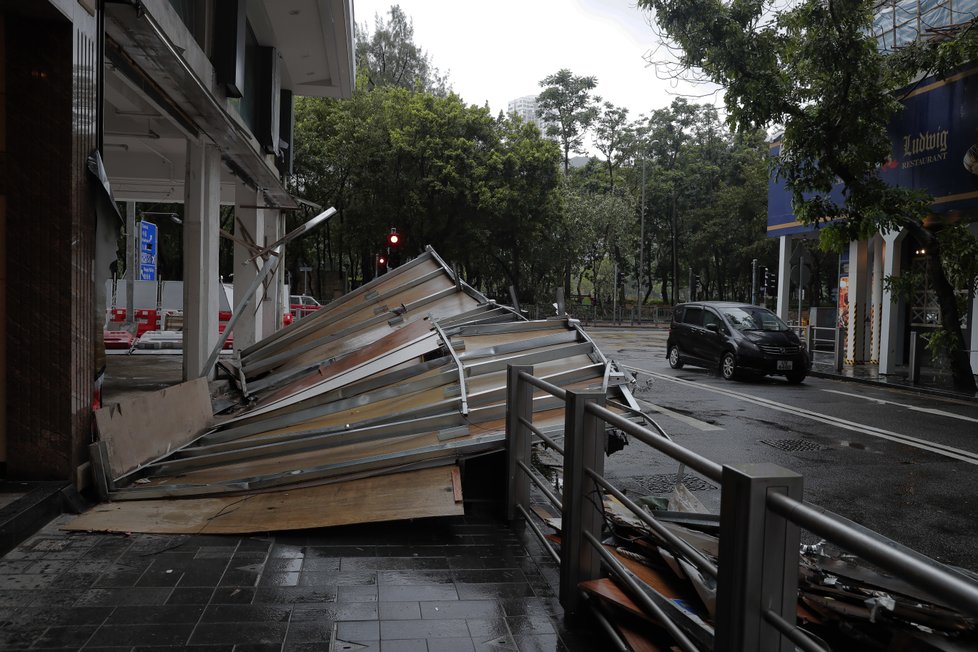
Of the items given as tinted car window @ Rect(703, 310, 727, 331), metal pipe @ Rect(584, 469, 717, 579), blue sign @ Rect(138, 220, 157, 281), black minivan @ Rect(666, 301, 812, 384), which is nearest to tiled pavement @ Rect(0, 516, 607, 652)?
metal pipe @ Rect(584, 469, 717, 579)

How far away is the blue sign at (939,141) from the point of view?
13969mm

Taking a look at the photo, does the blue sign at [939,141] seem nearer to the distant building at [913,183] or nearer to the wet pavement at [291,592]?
the distant building at [913,183]

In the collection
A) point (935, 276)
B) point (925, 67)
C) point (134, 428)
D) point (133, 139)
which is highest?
point (925, 67)

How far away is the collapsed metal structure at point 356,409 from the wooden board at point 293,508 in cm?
10

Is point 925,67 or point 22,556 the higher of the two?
point 925,67

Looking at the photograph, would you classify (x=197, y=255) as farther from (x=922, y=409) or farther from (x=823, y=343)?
(x=823, y=343)

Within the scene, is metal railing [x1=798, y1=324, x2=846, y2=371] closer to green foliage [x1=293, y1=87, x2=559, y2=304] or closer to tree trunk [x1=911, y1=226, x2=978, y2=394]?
tree trunk [x1=911, y1=226, x2=978, y2=394]

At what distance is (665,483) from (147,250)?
48.7 feet

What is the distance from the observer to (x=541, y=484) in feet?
13.3

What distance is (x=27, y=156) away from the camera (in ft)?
14.3

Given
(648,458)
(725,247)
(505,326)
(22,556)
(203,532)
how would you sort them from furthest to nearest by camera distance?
(725,247)
(648,458)
(505,326)
(203,532)
(22,556)

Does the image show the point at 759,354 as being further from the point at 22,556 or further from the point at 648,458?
the point at 22,556

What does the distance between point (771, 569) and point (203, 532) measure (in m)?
3.28

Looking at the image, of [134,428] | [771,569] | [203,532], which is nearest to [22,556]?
[203,532]
